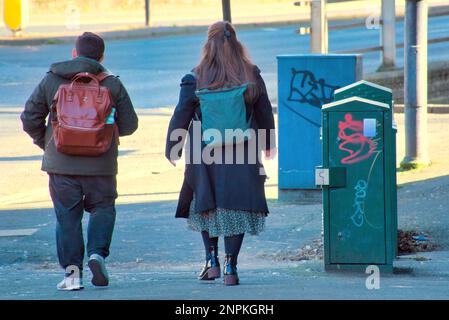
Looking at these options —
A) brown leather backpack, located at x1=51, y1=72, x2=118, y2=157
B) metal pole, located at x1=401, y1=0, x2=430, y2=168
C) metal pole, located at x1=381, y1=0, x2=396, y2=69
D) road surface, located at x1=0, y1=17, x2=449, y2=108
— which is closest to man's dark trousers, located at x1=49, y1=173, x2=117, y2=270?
brown leather backpack, located at x1=51, y1=72, x2=118, y2=157

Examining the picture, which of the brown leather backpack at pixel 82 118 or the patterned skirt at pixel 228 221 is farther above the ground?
the brown leather backpack at pixel 82 118

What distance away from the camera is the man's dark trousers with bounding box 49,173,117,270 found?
6746 millimetres

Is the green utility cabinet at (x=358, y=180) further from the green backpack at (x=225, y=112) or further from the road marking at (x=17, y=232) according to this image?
the road marking at (x=17, y=232)

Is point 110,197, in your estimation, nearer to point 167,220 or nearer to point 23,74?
point 167,220

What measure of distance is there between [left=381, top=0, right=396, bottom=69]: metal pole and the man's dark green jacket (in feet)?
38.0

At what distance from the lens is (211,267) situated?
275 inches

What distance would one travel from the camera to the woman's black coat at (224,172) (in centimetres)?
→ 682

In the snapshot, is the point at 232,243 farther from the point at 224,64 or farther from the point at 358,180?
the point at 224,64

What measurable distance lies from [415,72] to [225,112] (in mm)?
5297

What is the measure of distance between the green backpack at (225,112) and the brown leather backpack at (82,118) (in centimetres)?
60

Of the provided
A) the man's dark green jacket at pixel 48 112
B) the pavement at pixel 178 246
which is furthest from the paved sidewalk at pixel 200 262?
the man's dark green jacket at pixel 48 112

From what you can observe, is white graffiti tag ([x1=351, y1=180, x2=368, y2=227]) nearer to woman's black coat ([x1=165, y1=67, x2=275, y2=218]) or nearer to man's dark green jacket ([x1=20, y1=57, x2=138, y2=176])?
woman's black coat ([x1=165, y1=67, x2=275, y2=218])
